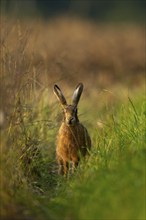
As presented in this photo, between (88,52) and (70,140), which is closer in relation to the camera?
(70,140)

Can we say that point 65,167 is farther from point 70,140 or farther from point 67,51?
point 67,51

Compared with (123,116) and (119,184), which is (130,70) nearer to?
(123,116)

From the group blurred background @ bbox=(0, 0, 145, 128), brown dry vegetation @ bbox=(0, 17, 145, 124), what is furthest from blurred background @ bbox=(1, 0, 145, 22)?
brown dry vegetation @ bbox=(0, 17, 145, 124)

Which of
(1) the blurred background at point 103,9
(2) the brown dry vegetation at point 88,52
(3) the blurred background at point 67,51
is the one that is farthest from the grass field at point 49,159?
(1) the blurred background at point 103,9

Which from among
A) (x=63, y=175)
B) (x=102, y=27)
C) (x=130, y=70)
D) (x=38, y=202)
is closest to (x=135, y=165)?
(x=38, y=202)

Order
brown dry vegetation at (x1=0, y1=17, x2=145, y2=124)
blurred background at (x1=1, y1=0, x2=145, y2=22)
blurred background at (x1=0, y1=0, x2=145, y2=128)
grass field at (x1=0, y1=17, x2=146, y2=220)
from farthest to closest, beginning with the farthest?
blurred background at (x1=1, y1=0, x2=145, y2=22)
brown dry vegetation at (x1=0, y1=17, x2=145, y2=124)
blurred background at (x1=0, y1=0, x2=145, y2=128)
grass field at (x1=0, y1=17, x2=146, y2=220)

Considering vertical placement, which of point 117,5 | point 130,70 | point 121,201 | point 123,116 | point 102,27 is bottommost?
point 121,201

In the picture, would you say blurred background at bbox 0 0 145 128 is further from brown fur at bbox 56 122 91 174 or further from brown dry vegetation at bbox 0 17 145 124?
brown fur at bbox 56 122 91 174

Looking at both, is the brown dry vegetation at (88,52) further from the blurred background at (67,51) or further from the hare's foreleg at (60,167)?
the hare's foreleg at (60,167)

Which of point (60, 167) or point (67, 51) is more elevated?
point (67, 51)

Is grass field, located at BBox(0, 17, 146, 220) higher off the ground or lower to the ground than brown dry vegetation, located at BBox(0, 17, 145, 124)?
lower

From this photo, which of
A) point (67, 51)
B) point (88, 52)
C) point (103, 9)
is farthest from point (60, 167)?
point (103, 9)

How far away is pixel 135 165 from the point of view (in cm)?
710

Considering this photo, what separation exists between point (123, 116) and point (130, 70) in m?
10.5
